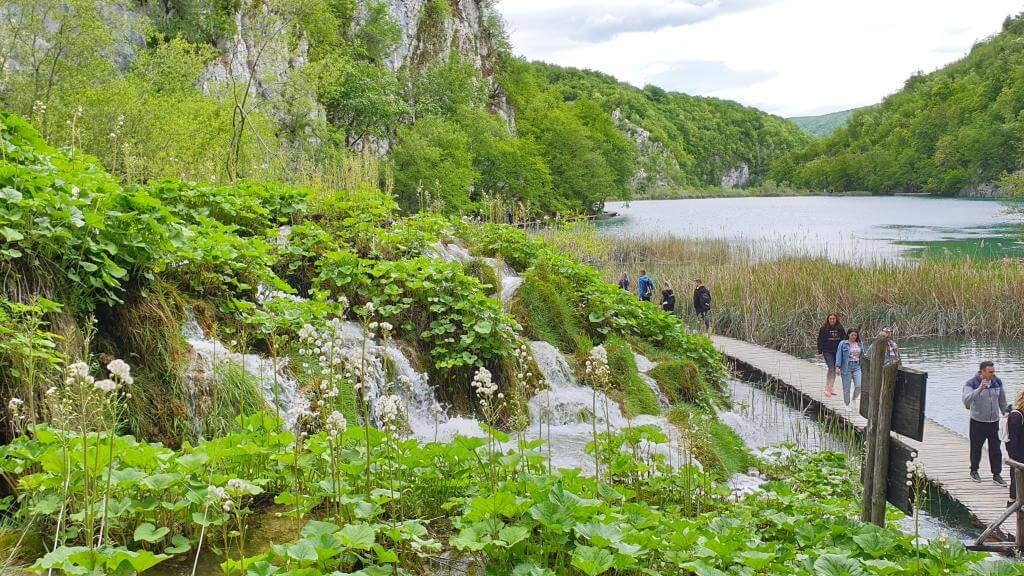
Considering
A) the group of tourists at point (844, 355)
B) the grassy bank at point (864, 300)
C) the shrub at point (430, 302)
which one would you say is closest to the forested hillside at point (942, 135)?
the grassy bank at point (864, 300)

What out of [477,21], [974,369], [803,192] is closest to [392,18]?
[477,21]

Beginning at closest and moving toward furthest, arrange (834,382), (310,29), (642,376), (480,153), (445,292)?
(445,292) → (642,376) → (834,382) → (310,29) → (480,153)

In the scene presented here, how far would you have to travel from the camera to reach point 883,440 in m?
4.65

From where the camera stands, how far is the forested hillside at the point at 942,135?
90.2m

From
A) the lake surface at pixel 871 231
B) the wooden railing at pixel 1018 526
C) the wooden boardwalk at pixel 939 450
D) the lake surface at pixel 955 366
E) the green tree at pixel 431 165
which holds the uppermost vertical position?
the green tree at pixel 431 165

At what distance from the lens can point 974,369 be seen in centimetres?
1652

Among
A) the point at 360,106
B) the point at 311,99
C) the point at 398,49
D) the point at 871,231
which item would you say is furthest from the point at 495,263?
the point at 871,231

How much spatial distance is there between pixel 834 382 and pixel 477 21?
2493 inches

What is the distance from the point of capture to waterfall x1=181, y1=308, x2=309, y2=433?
18.5ft

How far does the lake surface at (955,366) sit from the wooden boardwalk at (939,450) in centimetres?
70

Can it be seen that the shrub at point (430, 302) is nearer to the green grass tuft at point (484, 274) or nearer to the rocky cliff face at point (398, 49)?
the green grass tuft at point (484, 274)

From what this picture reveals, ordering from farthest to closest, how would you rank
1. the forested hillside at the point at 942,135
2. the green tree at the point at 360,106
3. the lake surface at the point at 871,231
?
the forested hillside at the point at 942,135 → the green tree at the point at 360,106 → the lake surface at the point at 871,231

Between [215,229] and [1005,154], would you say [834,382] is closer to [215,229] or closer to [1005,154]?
[215,229]

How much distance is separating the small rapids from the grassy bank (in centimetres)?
918
